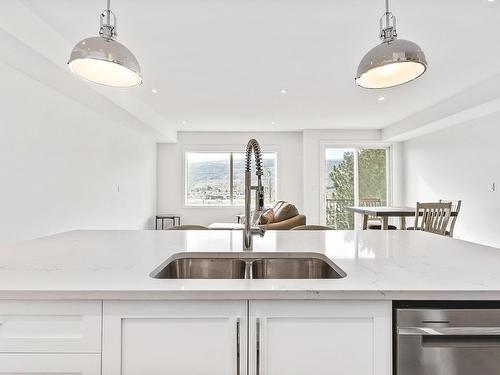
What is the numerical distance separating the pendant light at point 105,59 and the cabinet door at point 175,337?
1.02 metres

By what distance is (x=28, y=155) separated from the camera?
308 cm

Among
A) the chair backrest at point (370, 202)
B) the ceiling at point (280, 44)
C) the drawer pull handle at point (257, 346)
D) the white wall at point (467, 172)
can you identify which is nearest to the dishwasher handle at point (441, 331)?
the drawer pull handle at point (257, 346)

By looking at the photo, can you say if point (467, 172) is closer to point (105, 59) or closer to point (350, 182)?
point (350, 182)

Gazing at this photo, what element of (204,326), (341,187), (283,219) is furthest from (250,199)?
(341,187)

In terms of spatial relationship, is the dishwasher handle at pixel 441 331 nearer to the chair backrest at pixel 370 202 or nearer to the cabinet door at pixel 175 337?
the cabinet door at pixel 175 337

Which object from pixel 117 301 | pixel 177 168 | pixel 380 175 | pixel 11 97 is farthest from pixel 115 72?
Answer: pixel 380 175

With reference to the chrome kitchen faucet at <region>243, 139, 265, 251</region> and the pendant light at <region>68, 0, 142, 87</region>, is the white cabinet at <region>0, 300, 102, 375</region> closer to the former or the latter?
the chrome kitchen faucet at <region>243, 139, 265, 251</region>

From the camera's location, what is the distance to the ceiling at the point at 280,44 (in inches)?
92.1

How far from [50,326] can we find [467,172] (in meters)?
5.87

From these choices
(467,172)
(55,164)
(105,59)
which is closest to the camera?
(105,59)

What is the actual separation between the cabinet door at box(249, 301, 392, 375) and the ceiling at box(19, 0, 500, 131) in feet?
7.19

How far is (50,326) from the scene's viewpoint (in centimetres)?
86

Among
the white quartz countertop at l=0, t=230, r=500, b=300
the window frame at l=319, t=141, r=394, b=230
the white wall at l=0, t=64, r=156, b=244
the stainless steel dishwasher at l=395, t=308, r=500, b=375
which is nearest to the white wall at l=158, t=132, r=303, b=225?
the window frame at l=319, t=141, r=394, b=230

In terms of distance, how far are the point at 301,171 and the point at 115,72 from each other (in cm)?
601
